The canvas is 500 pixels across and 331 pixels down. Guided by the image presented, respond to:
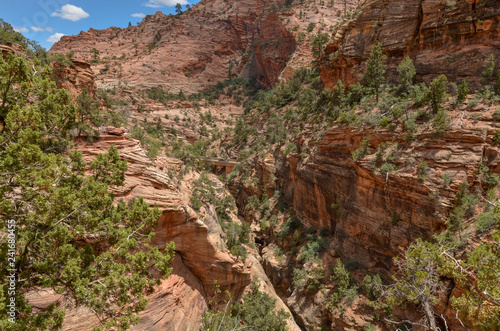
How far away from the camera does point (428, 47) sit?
66.6 feet

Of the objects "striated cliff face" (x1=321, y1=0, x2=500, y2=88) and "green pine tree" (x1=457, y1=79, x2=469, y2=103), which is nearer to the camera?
"green pine tree" (x1=457, y1=79, x2=469, y2=103)

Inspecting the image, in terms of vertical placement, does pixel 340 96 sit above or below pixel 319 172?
above

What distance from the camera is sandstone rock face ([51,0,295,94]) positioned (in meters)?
55.4

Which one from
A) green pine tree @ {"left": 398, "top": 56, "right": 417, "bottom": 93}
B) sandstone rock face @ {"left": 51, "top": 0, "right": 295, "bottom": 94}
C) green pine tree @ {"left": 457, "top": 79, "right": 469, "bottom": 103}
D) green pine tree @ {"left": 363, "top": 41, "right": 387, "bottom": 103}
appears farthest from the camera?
sandstone rock face @ {"left": 51, "top": 0, "right": 295, "bottom": 94}

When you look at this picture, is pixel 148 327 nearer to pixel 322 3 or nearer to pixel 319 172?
pixel 319 172

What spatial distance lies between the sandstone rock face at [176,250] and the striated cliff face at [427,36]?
21.9m

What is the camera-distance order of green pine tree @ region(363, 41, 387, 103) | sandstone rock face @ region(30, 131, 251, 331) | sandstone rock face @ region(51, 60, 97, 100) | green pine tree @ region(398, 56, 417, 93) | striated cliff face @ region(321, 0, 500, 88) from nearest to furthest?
sandstone rock face @ region(30, 131, 251, 331)
sandstone rock face @ region(51, 60, 97, 100)
striated cliff face @ region(321, 0, 500, 88)
green pine tree @ region(398, 56, 417, 93)
green pine tree @ region(363, 41, 387, 103)

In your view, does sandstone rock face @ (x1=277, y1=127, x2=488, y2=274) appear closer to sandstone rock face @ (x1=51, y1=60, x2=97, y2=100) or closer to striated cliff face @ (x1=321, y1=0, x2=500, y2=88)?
striated cliff face @ (x1=321, y1=0, x2=500, y2=88)

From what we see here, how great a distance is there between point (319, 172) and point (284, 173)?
325 inches

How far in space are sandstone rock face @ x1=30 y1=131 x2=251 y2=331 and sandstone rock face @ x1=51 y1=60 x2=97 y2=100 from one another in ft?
17.6

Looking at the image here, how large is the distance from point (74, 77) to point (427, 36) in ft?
87.5

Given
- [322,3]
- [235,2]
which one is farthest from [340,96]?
[235,2]

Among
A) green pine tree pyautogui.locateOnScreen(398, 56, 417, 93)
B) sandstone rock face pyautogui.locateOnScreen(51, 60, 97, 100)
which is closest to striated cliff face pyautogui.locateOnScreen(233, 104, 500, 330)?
green pine tree pyautogui.locateOnScreen(398, 56, 417, 93)

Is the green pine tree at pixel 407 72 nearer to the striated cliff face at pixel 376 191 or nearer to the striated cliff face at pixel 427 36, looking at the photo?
the striated cliff face at pixel 427 36
